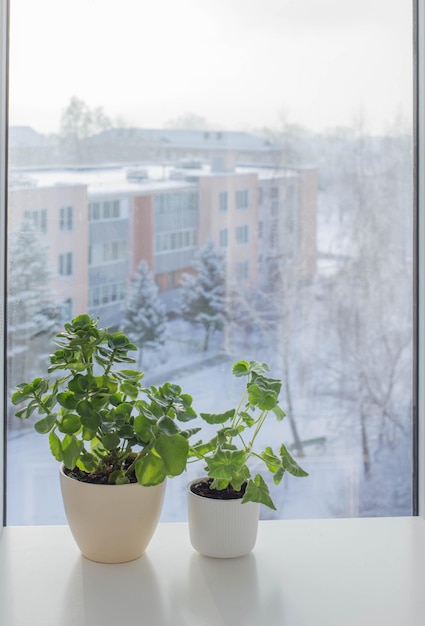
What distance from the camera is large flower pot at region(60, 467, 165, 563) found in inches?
45.5

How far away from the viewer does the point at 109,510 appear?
1158 millimetres

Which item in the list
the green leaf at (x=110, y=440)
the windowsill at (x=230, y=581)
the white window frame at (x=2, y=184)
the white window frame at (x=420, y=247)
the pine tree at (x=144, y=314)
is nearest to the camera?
the windowsill at (x=230, y=581)

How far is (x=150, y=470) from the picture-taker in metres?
1.16

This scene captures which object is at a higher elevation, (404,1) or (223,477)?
(404,1)

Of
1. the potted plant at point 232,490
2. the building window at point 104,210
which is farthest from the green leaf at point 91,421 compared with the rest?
the building window at point 104,210

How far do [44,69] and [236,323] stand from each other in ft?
2.15

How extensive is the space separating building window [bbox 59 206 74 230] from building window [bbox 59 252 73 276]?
0.06 meters

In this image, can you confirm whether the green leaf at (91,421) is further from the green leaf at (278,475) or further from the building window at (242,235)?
the building window at (242,235)

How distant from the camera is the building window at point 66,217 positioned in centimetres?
161

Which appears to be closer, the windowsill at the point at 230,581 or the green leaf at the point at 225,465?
the windowsill at the point at 230,581

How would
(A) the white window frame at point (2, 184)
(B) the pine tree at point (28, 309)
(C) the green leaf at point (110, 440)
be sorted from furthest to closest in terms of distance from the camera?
1. (B) the pine tree at point (28, 309)
2. (A) the white window frame at point (2, 184)
3. (C) the green leaf at point (110, 440)

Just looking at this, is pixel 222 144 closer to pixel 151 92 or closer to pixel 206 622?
pixel 151 92

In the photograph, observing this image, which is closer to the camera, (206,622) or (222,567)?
(206,622)

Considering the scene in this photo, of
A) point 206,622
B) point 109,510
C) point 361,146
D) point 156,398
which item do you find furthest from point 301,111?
point 206,622
